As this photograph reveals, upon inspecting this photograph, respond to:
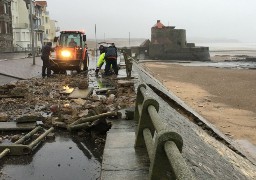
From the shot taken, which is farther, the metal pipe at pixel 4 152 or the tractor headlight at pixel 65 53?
the tractor headlight at pixel 65 53

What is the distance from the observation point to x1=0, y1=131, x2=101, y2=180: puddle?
4.28 metres

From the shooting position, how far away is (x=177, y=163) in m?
1.94

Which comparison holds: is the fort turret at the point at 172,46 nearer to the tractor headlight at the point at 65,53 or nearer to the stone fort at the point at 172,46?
the stone fort at the point at 172,46

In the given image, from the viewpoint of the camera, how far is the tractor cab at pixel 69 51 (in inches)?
715

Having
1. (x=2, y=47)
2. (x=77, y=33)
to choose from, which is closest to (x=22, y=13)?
(x=2, y=47)

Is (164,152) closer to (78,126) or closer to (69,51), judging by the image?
(78,126)

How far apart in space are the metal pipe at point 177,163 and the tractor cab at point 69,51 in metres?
16.3

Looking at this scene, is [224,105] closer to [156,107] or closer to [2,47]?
[156,107]

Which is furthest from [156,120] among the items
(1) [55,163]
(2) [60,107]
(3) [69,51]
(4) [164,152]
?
(3) [69,51]

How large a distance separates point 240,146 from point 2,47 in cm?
5223

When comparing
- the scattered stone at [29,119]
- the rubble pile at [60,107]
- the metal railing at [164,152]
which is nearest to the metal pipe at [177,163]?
the metal railing at [164,152]

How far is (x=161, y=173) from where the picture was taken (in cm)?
271

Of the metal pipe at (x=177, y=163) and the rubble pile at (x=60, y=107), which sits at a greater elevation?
the metal pipe at (x=177, y=163)

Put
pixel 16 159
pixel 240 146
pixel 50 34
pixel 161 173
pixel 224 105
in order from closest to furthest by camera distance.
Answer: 1. pixel 161 173
2. pixel 16 159
3. pixel 240 146
4. pixel 224 105
5. pixel 50 34
